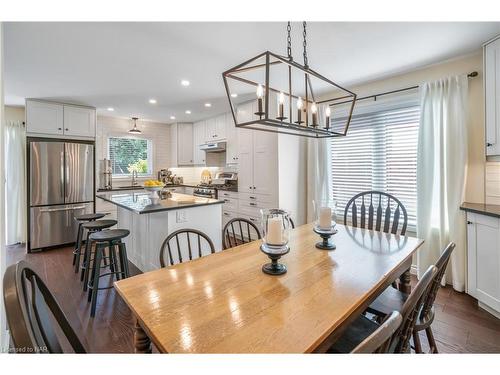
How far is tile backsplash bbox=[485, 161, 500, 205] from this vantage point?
8.02 feet

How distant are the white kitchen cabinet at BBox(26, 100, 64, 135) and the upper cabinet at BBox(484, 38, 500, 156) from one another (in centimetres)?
565

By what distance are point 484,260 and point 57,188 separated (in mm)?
5569

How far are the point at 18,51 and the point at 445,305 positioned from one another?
15.7 ft

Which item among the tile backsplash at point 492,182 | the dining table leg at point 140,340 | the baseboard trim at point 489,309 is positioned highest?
the tile backsplash at point 492,182

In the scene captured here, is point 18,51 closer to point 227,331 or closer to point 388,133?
point 227,331

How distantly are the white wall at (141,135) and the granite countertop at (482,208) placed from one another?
5.66 m

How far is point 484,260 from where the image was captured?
221 centimetres

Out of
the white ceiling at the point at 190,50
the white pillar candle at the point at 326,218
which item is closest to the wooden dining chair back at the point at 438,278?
the white pillar candle at the point at 326,218

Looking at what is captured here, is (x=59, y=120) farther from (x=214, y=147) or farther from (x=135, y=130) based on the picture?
(x=214, y=147)

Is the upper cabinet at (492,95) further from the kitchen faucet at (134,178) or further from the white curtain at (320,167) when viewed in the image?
the kitchen faucet at (134,178)

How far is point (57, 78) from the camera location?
3.10 meters

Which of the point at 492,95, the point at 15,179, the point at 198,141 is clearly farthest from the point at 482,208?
the point at 15,179

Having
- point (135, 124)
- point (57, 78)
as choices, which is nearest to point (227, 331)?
point (57, 78)

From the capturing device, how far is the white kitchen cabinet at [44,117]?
153 inches
